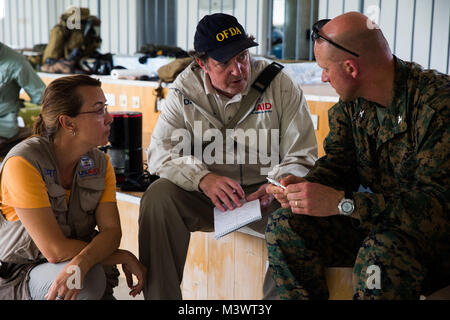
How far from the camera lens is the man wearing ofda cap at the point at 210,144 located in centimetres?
199

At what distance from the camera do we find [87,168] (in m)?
1.90

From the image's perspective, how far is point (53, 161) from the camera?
1787mm

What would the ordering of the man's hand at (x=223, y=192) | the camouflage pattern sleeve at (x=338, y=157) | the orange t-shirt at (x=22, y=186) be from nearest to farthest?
the orange t-shirt at (x=22, y=186)
the camouflage pattern sleeve at (x=338, y=157)
the man's hand at (x=223, y=192)

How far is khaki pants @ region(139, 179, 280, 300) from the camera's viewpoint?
198 centimetres

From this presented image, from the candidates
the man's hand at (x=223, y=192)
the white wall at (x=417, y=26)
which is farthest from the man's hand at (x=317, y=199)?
the white wall at (x=417, y=26)

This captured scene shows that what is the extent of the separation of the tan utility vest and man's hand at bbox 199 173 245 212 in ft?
1.22

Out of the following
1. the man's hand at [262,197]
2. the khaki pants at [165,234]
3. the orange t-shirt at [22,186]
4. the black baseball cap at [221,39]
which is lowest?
the khaki pants at [165,234]

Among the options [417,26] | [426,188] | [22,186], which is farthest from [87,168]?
[417,26]

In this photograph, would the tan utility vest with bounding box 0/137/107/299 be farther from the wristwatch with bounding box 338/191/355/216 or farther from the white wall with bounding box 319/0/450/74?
the white wall with bounding box 319/0/450/74

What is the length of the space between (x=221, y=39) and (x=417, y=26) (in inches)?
103

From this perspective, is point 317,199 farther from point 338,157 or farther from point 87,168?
point 87,168

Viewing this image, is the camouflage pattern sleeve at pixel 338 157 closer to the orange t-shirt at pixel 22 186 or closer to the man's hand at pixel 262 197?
the man's hand at pixel 262 197

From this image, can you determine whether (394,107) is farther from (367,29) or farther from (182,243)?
(182,243)

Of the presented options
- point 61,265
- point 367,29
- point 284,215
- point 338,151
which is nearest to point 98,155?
point 61,265
